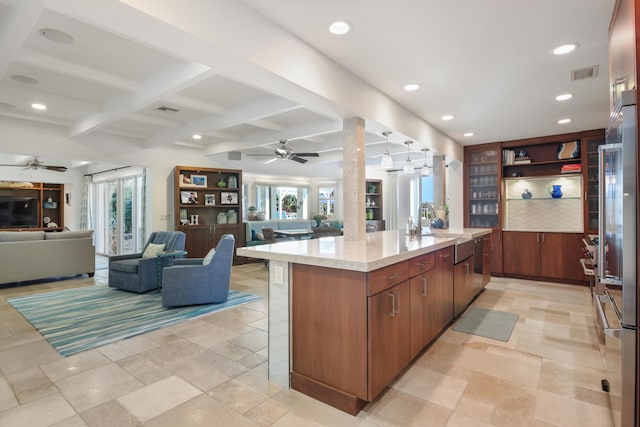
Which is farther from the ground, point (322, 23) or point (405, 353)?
point (322, 23)

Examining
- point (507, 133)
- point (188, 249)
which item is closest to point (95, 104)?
point (188, 249)

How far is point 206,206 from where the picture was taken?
7414mm

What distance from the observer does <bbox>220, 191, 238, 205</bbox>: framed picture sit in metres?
7.80

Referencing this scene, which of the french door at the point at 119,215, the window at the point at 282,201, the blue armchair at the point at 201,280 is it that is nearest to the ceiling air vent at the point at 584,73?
the blue armchair at the point at 201,280

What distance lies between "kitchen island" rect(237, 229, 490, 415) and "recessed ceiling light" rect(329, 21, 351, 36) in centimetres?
162

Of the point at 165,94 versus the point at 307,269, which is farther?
the point at 165,94

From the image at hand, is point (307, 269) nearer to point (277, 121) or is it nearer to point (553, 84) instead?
point (553, 84)

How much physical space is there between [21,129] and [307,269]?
5.86 meters

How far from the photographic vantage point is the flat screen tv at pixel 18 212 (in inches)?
359

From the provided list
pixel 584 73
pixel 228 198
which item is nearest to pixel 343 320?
pixel 584 73

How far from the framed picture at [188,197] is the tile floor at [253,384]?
386 cm

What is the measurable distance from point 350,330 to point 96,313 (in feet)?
11.7

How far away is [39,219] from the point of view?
9.81m

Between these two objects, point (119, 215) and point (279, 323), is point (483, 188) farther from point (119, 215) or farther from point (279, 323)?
point (119, 215)
